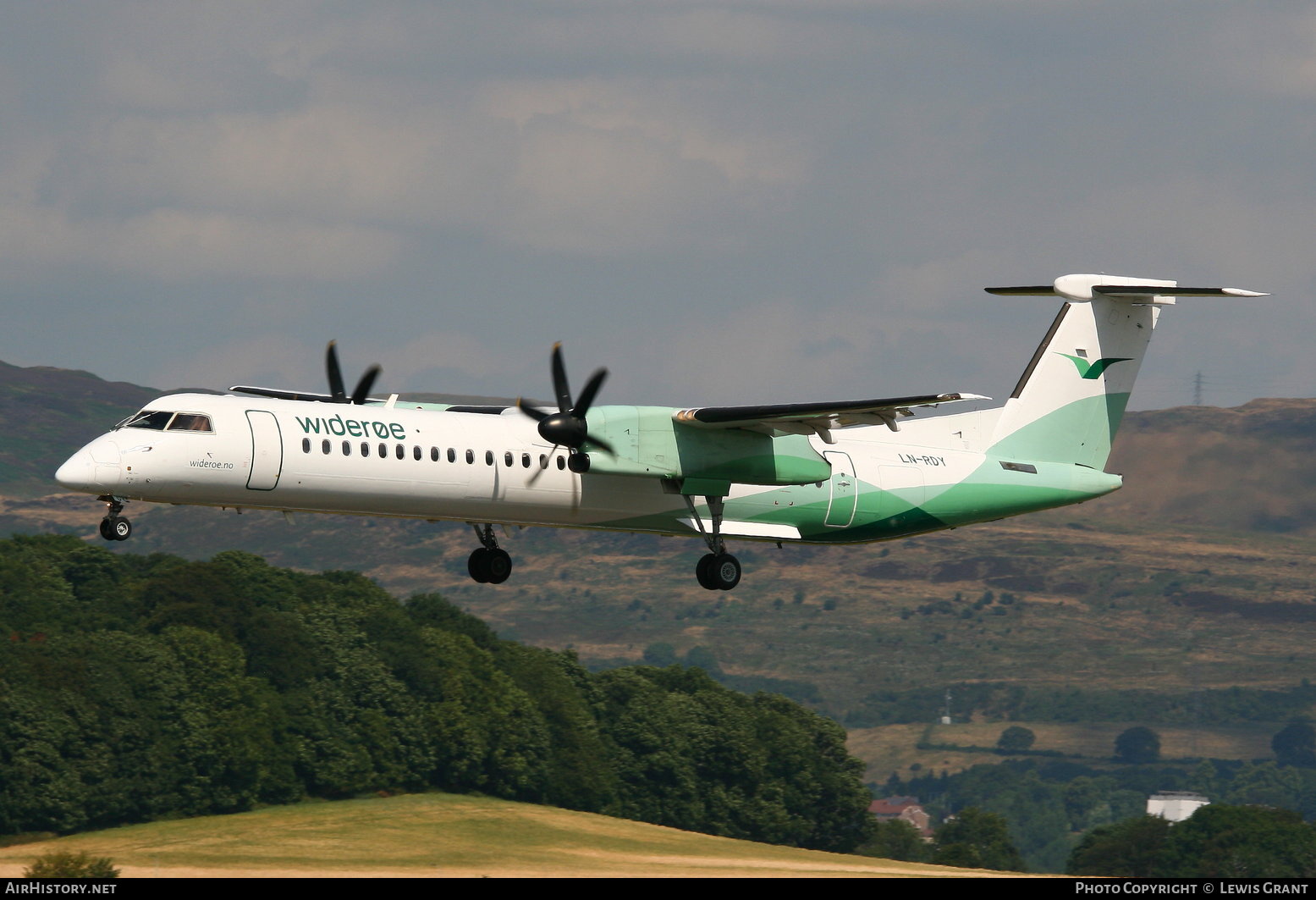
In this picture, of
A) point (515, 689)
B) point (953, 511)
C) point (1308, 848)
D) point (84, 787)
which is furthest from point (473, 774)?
point (953, 511)

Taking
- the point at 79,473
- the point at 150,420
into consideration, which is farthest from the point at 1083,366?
the point at 79,473

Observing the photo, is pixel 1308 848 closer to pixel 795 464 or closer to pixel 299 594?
pixel 299 594

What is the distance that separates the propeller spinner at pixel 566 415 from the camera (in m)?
34.7

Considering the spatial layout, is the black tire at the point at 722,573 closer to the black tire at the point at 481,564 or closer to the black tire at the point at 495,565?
the black tire at the point at 495,565

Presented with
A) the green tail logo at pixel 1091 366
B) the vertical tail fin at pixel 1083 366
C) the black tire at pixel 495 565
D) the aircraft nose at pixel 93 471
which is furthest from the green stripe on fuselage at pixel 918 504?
Answer: the aircraft nose at pixel 93 471

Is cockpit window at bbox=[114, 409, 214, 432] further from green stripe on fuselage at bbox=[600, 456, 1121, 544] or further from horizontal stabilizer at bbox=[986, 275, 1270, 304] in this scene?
horizontal stabilizer at bbox=[986, 275, 1270, 304]

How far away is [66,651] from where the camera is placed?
3989 inches

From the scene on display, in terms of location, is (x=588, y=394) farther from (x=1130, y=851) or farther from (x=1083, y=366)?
(x=1130, y=851)

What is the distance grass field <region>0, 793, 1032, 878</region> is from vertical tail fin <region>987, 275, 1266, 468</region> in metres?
50.1

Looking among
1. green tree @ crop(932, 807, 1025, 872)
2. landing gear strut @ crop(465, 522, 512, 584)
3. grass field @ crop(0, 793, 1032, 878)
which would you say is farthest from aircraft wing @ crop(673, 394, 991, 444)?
green tree @ crop(932, 807, 1025, 872)

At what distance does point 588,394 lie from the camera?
115 ft

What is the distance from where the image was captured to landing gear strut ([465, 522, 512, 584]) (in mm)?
37031

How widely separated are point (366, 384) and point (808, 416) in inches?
368

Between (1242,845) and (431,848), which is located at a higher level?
(431,848)
